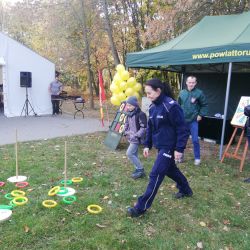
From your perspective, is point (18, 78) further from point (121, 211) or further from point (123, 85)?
point (121, 211)

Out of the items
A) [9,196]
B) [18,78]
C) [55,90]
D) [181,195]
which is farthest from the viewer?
[55,90]

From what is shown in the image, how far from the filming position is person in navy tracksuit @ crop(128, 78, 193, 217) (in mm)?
3721

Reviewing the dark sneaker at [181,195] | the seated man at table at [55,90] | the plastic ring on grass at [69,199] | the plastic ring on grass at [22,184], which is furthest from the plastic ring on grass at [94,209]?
the seated man at table at [55,90]

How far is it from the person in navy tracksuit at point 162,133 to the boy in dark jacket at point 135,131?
1.38 m

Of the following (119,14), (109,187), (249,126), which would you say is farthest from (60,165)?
(119,14)

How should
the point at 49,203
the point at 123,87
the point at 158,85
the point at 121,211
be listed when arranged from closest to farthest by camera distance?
the point at 158,85 < the point at 121,211 < the point at 49,203 < the point at 123,87

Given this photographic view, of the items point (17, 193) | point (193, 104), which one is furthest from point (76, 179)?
point (193, 104)

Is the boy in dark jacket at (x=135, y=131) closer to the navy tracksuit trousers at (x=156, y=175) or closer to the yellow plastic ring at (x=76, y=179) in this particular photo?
the yellow plastic ring at (x=76, y=179)

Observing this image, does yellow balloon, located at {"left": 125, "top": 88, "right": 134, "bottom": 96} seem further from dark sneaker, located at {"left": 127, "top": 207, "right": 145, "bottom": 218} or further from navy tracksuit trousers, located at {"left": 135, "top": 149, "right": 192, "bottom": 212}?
dark sneaker, located at {"left": 127, "top": 207, "right": 145, "bottom": 218}

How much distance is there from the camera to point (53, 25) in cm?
1903

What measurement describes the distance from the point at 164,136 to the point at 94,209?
1.36 meters

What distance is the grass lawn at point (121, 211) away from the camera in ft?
11.1

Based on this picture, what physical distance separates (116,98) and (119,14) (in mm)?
13502

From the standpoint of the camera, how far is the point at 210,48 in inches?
259
